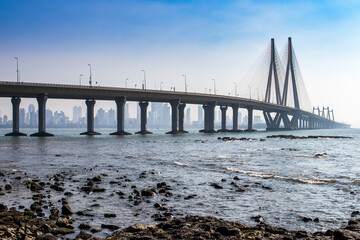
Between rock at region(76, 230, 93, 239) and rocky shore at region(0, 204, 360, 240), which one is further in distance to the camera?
rock at region(76, 230, 93, 239)

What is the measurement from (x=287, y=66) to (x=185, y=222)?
17011cm

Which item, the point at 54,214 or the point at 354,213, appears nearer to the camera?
the point at 54,214

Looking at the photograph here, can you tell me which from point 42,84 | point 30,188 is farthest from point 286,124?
point 30,188

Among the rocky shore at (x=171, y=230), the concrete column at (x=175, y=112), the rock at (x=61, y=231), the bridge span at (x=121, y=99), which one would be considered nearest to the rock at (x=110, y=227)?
the rocky shore at (x=171, y=230)

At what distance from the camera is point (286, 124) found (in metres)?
195

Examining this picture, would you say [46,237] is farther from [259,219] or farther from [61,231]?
[259,219]

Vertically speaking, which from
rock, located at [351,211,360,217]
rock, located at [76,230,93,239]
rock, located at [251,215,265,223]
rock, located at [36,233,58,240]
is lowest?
rock, located at [351,211,360,217]

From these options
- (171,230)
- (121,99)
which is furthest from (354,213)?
(121,99)

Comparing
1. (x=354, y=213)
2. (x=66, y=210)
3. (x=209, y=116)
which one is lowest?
(x=354, y=213)

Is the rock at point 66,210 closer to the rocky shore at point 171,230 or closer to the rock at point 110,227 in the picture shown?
the rocky shore at point 171,230

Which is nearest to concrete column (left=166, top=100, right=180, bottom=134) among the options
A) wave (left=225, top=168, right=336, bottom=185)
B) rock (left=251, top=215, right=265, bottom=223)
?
wave (left=225, top=168, right=336, bottom=185)

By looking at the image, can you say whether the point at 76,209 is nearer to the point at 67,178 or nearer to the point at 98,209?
the point at 98,209

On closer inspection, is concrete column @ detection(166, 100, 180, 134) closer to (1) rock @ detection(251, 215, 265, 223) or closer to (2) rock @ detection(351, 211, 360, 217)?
(2) rock @ detection(351, 211, 360, 217)

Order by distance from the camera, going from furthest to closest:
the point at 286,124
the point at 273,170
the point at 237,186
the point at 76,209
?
the point at 286,124
the point at 273,170
the point at 237,186
the point at 76,209
